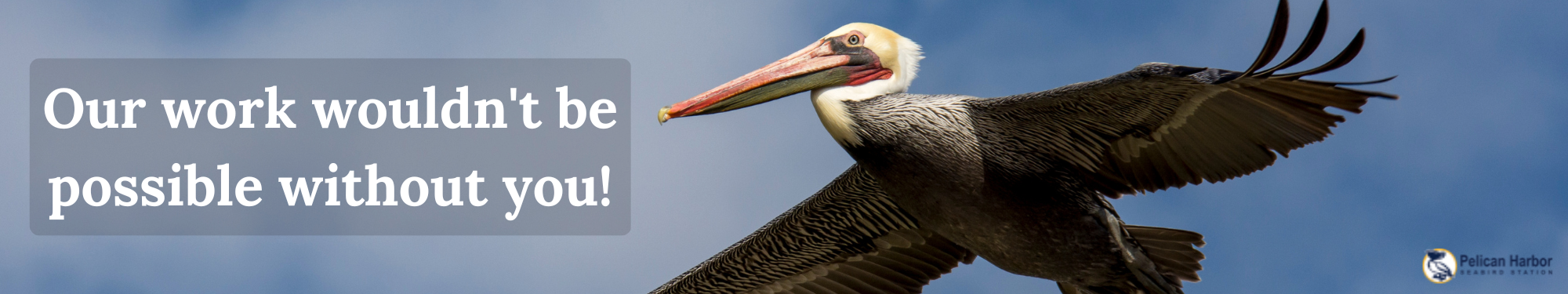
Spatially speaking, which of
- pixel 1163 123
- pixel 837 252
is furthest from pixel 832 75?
pixel 837 252

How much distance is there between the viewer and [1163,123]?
30.9 feet

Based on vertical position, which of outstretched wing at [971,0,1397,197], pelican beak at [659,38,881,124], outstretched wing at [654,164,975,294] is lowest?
outstretched wing at [654,164,975,294]

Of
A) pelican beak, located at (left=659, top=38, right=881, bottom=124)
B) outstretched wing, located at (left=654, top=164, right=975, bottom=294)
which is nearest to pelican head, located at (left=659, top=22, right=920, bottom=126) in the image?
pelican beak, located at (left=659, top=38, right=881, bottom=124)

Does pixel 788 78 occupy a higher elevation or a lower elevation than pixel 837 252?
higher

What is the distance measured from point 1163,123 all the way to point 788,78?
235 cm

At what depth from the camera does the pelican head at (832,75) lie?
967cm

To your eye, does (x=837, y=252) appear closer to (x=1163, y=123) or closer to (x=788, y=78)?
(x=788, y=78)

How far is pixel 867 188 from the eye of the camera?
11.0 m

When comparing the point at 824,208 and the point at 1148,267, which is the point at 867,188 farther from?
the point at 1148,267

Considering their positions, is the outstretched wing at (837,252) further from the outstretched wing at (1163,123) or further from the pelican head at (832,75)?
the outstretched wing at (1163,123)

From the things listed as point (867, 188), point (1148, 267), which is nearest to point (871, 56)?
point (867, 188)

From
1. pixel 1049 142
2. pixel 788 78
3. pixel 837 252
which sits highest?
pixel 788 78

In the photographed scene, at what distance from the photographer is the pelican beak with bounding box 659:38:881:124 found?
9617 mm

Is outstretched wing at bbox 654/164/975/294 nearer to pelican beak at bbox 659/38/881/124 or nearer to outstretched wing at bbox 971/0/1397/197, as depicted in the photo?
pelican beak at bbox 659/38/881/124
